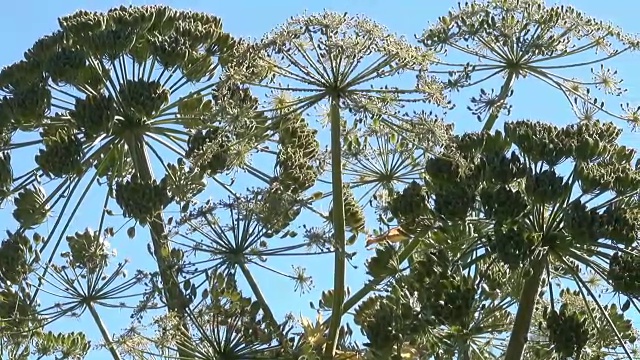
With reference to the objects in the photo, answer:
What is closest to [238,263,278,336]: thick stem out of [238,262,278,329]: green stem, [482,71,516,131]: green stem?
[238,262,278,329]: green stem

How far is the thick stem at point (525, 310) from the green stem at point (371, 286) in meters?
1.02

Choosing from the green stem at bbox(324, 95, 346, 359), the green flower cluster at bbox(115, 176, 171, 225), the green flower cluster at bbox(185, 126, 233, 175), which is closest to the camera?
the green stem at bbox(324, 95, 346, 359)

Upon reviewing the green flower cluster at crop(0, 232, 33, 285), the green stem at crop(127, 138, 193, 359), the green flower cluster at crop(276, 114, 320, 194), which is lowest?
the green stem at crop(127, 138, 193, 359)

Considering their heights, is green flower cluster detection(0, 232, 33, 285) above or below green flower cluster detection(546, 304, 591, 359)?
above

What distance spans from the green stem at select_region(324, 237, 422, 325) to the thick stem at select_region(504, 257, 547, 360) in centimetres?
102

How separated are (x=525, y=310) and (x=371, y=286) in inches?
52.9

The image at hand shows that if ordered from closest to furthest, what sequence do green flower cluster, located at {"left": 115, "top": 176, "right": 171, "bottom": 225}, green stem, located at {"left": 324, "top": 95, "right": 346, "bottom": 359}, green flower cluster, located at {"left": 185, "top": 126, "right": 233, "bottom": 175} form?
green stem, located at {"left": 324, "top": 95, "right": 346, "bottom": 359} → green flower cluster, located at {"left": 185, "top": 126, "right": 233, "bottom": 175} → green flower cluster, located at {"left": 115, "top": 176, "right": 171, "bottom": 225}

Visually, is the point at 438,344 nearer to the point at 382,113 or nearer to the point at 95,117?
the point at 382,113

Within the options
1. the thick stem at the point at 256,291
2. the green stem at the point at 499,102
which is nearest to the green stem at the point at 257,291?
the thick stem at the point at 256,291

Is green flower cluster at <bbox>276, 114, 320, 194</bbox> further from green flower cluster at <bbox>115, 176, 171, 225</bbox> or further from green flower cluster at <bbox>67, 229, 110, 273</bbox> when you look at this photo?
green flower cluster at <bbox>67, 229, 110, 273</bbox>

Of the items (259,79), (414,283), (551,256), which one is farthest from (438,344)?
(259,79)

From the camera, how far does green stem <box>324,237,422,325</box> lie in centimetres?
1074

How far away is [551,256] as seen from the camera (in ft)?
34.1

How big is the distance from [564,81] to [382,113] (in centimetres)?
254
